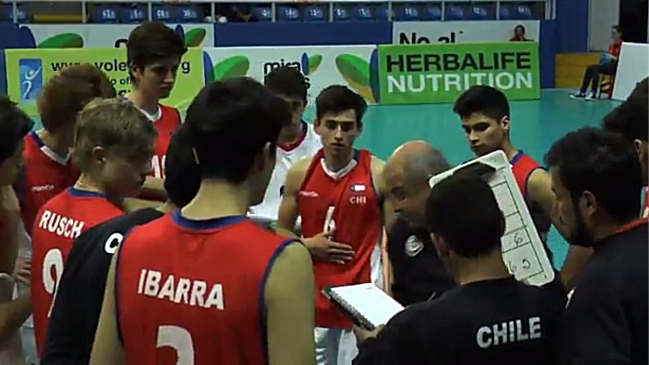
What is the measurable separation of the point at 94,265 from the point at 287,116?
75cm

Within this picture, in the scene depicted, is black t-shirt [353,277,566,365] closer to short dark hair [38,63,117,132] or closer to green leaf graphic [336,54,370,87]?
short dark hair [38,63,117,132]

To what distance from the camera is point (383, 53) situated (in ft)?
63.7

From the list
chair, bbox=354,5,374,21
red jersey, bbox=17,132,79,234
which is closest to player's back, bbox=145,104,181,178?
red jersey, bbox=17,132,79,234

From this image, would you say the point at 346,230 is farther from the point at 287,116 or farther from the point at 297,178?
the point at 287,116

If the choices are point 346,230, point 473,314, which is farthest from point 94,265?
point 346,230

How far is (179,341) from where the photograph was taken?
2.28 m

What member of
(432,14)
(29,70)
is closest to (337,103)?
(29,70)

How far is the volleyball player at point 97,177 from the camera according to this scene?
3014 mm

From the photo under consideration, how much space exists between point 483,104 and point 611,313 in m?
2.56

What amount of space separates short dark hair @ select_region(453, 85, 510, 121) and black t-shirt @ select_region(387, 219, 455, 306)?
116 centimetres

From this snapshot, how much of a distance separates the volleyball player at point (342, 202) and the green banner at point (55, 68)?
11990 millimetres

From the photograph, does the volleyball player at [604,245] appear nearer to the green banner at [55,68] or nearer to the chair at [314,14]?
the green banner at [55,68]

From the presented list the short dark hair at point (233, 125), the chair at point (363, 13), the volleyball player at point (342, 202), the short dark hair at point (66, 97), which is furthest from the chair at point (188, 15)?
the short dark hair at point (233, 125)

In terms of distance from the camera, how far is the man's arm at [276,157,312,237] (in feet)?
16.7
